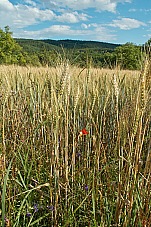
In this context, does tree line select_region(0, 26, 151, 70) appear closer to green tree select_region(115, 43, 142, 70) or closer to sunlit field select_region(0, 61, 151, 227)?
green tree select_region(115, 43, 142, 70)

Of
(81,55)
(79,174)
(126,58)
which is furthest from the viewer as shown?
(126,58)

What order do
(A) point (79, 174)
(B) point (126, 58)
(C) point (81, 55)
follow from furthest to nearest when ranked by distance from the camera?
(B) point (126, 58) → (C) point (81, 55) → (A) point (79, 174)

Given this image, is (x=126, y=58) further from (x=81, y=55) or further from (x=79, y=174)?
(x=79, y=174)

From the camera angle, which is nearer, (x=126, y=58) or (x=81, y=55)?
(x=81, y=55)

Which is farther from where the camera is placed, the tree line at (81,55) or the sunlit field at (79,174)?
the tree line at (81,55)

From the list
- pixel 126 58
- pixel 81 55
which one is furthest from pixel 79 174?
pixel 126 58

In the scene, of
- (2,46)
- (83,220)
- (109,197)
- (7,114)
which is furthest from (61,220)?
(2,46)

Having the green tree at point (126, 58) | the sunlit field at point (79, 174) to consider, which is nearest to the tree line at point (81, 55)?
the green tree at point (126, 58)

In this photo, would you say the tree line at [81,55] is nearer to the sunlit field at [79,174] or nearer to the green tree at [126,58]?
the green tree at [126,58]

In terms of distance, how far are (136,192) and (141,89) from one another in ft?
1.14

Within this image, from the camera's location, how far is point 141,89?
21.9 inches

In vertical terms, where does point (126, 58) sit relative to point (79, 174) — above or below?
above

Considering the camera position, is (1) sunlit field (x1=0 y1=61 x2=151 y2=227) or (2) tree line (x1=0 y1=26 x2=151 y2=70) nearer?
(1) sunlit field (x1=0 y1=61 x2=151 y2=227)

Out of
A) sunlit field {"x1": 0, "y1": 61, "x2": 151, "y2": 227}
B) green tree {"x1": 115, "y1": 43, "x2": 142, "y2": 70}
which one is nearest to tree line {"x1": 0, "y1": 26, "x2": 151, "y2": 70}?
green tree {"x1": 115, "y1": 43, "x2": 142, "y2": 70}
